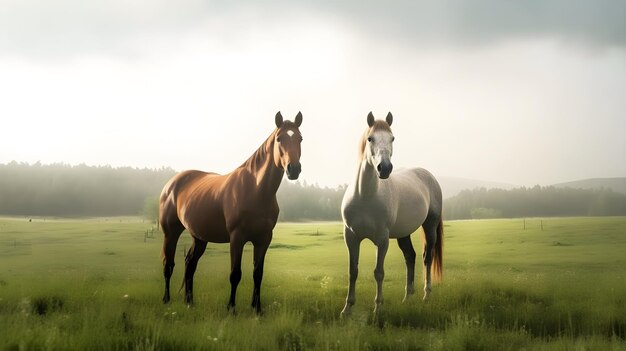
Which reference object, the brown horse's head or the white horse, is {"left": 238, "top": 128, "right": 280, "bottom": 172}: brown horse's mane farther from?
the white horse

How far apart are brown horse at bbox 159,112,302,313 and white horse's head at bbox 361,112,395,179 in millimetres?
1095

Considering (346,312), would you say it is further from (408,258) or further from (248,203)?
(408,258)

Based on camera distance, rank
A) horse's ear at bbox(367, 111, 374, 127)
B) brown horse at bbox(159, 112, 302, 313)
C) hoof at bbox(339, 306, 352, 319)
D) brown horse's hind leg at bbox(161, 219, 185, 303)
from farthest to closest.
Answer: brown horse's hind leg at bbox(161, 219, 185, 303), hoof at bbox(339, 306, 352, 319), horse's ear at bbox(367, 111, 374, 127), brown horse at bbox(159, 112, 302, 313)

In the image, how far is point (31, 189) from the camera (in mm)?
144500

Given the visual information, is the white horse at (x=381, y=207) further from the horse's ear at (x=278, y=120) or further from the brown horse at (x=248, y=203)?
the horse's ear at (x=278, y=120)

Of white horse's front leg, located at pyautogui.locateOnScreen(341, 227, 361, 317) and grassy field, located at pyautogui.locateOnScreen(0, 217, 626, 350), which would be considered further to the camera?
white horse's front leg, located at pyautogui.locateOnScreen(341, 227, 361, 317)

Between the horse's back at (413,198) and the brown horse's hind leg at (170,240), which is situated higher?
the horse's back at (413,198)

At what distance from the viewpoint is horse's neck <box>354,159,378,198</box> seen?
307 inches

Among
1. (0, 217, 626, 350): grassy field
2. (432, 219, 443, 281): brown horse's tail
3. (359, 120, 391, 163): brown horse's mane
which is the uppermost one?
(359, 120, 391, 163): brown horse's mane

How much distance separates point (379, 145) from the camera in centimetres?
707

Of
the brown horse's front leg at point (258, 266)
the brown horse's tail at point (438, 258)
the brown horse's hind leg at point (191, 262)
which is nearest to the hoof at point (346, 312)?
the brown horse's front leg at point (258, 266)

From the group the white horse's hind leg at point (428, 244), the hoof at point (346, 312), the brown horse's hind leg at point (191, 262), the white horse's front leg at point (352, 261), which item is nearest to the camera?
the hoof at point (346, 312)

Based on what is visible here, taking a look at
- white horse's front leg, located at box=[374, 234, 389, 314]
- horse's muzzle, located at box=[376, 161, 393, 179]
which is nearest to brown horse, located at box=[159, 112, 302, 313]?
horse's muzzle, located at box=[376, 161, 393, 179]

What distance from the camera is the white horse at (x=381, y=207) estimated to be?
7297mm
